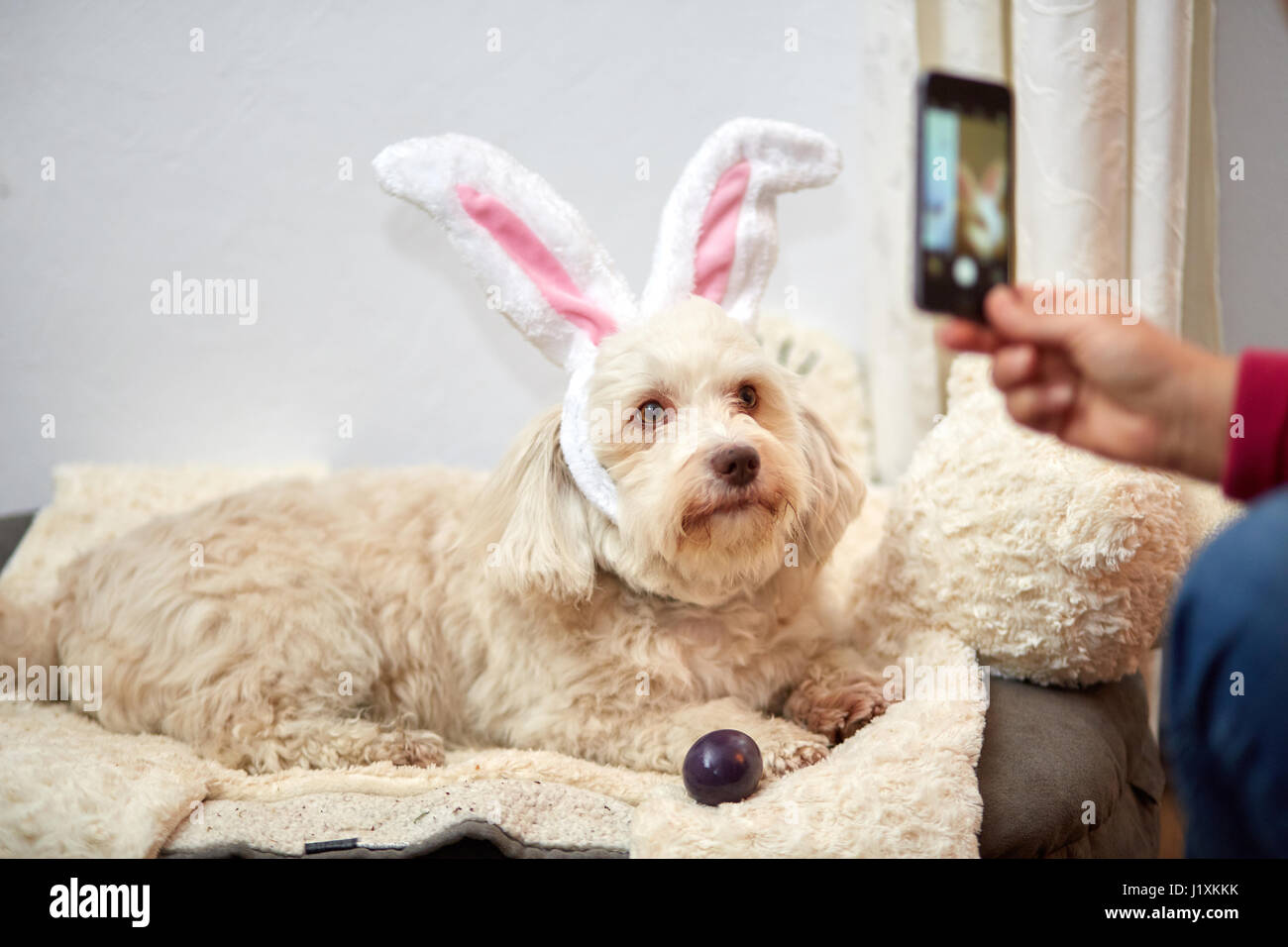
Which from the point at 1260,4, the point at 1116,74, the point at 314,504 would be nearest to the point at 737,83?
the point at 1116,74

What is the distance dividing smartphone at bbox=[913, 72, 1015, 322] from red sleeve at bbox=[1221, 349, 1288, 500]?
0.94 ft

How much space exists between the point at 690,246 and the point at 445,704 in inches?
41.1

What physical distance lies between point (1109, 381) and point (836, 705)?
90 centimetres

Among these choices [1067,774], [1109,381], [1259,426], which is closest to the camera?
[1259,426]

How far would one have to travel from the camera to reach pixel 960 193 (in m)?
1.15

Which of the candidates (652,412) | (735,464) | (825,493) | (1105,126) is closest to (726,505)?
(735,464)

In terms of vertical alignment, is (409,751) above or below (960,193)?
below

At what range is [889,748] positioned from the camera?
1.57m

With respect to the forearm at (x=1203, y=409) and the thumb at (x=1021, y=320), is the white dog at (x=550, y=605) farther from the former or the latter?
the forearm at (x=1203, y=409)

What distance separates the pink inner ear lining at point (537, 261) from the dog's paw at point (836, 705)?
78 centimetres

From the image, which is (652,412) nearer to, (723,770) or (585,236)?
(585,236)

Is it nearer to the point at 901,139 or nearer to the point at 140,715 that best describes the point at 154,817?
the point at 140,715

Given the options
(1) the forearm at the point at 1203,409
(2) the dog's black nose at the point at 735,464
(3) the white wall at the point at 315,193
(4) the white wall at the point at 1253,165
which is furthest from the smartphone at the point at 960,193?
(3) the white wall at the point at 315,193

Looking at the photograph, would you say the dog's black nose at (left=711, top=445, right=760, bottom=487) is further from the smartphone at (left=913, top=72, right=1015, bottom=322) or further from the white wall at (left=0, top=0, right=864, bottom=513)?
the white wall at (left=0, top=0, right=864, bottom=513)
